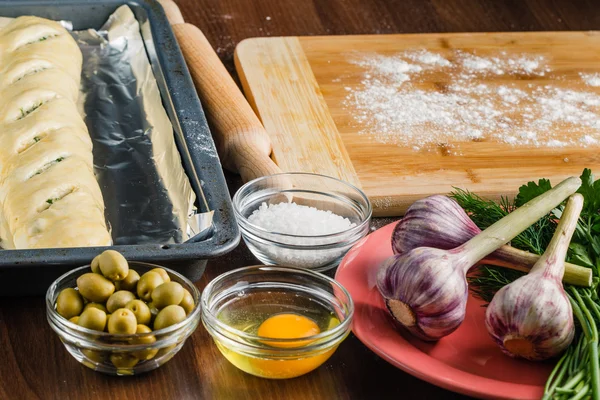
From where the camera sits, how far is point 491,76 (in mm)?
2322

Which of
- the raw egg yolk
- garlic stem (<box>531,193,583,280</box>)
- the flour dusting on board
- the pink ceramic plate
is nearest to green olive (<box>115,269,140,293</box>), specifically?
the raw egg yolk

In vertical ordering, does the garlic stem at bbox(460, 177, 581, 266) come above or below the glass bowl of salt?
above

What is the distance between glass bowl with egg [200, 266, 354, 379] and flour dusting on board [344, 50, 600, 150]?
695 mm

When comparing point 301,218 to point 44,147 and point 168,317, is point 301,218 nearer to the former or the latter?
point 168,317

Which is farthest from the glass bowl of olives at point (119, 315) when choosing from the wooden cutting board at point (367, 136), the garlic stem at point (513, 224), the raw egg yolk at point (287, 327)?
the wooden cutting board at point (367, 136)

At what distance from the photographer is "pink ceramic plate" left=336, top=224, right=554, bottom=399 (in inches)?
47.3

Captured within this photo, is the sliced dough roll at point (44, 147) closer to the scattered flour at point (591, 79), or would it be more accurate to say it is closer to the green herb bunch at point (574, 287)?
the green herb bunch at point (574, 287)

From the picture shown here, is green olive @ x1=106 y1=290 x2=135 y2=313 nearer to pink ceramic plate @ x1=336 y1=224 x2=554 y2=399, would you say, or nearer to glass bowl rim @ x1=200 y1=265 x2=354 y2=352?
glass bowl rim @ x1=200 y1=265 x2=354 y2=352

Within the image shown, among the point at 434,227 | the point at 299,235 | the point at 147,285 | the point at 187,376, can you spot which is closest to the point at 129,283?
the point at 147,285

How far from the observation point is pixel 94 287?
1.20m

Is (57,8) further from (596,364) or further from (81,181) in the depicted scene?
(596,364)

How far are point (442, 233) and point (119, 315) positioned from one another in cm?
52

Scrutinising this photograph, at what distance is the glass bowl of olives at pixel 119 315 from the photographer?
1165mm

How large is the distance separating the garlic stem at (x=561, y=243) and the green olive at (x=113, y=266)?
0.60 meters
